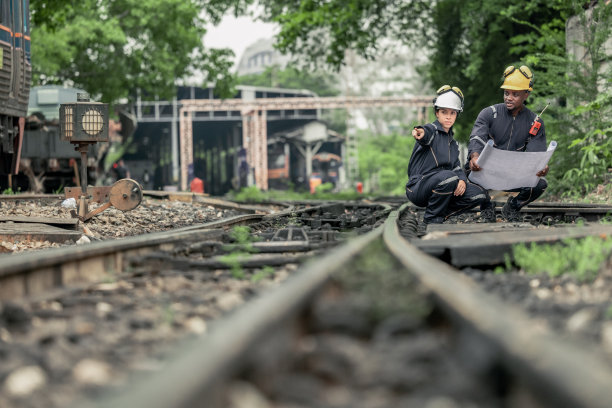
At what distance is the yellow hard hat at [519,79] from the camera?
7398 millimetres

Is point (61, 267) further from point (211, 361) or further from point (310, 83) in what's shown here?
point (310, 83)

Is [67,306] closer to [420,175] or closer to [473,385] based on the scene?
[473,385]

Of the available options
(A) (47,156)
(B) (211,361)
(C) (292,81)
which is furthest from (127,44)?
(C) (292,81)

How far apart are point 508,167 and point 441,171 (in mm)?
629

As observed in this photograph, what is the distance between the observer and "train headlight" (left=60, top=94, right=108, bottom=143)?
909 cm

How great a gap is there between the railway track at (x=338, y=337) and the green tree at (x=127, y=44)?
2265cm

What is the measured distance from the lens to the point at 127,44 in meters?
27.3

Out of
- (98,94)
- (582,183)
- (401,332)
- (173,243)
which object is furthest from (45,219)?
(98,94)

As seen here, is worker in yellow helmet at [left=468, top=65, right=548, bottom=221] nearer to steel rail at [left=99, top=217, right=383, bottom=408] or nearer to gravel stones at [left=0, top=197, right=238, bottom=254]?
gravel stones at [left=0, top=197, right=238, bottom=254]

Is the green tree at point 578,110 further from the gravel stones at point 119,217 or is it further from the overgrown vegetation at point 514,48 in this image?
the gravel stones at point 119,217

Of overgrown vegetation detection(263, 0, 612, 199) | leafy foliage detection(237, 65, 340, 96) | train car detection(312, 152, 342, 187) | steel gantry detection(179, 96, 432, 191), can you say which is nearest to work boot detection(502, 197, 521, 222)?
overgrown vegetation detection(263, 0, 612, 199)

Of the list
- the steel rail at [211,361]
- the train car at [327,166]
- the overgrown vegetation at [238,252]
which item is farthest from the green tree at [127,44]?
the steel rail at [211,361]

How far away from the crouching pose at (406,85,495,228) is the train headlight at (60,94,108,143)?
12.3ft

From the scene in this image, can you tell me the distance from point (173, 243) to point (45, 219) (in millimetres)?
3310
